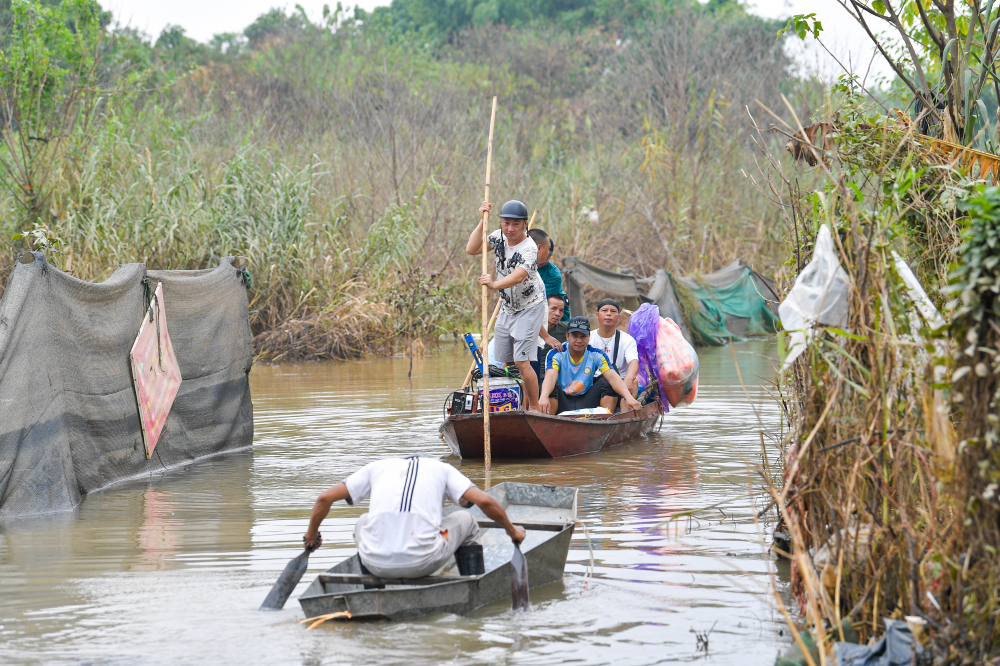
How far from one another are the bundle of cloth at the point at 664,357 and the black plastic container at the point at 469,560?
6.12m

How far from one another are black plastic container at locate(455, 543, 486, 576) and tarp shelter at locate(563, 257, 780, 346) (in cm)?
1377

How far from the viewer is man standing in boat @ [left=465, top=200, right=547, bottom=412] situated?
10055 mm

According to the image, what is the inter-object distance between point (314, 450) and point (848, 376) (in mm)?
6961

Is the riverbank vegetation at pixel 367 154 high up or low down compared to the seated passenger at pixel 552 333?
up

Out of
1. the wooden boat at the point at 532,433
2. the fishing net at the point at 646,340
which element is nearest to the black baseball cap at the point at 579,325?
the wooden boat at the point at 532,433

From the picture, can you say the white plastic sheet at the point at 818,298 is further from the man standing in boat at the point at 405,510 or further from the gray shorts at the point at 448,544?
the gray shorts at the point at 448,544

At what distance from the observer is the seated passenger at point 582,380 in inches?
426

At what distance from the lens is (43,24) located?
1923 cm

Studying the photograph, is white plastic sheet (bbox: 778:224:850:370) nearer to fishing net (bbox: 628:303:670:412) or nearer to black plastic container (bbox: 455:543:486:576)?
black plastic container (bbox: 455:543:486:576)

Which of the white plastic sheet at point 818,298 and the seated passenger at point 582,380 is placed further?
the seated passenger at point 582,380

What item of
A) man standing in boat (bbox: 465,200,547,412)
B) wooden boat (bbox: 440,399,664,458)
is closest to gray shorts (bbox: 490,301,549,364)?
man standing in boat (bbox: 465,200,547,412)

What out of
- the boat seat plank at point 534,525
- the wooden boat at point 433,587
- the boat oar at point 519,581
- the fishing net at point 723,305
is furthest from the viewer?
the fishing net at point 723,305

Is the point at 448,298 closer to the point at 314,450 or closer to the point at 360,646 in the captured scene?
the point at 314,450

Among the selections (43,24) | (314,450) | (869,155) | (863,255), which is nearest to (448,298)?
(43,24)
